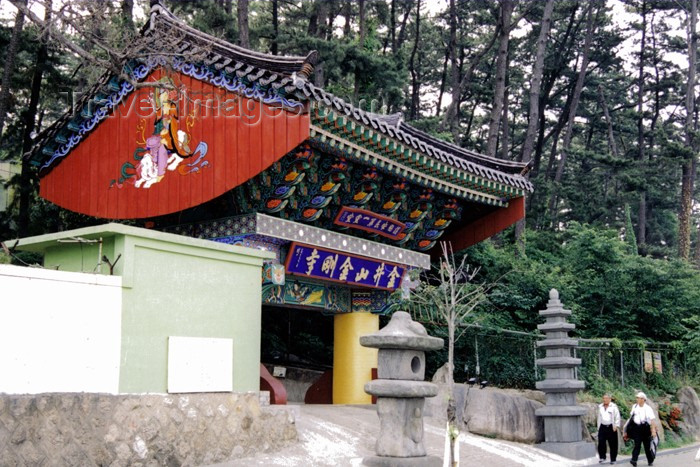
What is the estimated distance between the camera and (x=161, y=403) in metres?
9.52

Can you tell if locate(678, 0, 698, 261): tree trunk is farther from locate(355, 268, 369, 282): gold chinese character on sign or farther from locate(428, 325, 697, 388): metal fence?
locate(355, 268, 369, 282): gold chinese character on sign

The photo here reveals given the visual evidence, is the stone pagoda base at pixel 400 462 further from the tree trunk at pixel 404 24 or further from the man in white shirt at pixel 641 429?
the tree trunk at pixel 404 24

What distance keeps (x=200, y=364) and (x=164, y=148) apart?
4927mm

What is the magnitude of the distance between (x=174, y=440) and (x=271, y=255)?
3.36 meters

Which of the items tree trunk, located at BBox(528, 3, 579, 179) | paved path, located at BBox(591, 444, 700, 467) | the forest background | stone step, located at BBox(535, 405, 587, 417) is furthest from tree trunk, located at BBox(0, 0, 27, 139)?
tree trunk, located at BBox(528, 3, 579, 179)

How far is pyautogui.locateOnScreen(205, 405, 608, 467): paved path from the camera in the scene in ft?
35.0

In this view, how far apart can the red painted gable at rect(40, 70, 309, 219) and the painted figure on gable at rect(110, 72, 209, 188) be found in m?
0.02

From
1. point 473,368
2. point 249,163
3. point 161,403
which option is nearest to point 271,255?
point 249,163

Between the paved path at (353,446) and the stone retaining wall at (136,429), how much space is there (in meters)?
0.35

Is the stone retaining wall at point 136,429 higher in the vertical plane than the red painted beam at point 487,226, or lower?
lower

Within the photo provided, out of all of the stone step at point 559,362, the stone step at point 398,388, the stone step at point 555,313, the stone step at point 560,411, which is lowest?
the stone step at point 560,411

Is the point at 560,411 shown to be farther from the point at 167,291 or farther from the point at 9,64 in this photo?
the point at 9,64

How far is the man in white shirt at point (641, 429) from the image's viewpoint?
13859mm

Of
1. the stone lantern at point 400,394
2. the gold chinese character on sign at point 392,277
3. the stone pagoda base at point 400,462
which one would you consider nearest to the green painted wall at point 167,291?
the stone lantern at point 400,394
